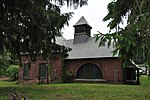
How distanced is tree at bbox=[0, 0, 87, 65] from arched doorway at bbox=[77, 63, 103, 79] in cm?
1201

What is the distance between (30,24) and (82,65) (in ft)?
47.4

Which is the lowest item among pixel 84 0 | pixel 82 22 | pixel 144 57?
pixel 144 57

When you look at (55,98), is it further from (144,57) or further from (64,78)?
(64,78)

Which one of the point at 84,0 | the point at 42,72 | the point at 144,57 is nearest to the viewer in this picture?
the point at 144,57

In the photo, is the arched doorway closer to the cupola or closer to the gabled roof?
the cupola

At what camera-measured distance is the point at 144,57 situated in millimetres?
5465

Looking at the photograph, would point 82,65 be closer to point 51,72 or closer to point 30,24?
point 51,72

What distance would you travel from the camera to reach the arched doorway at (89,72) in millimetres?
24266

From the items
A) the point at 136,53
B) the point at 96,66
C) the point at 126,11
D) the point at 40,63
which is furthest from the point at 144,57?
the point at 40,63

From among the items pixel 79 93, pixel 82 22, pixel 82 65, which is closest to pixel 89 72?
pixel 82 65

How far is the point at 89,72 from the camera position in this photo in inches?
972

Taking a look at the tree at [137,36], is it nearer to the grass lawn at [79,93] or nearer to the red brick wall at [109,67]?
the grass lawn at [79,93]

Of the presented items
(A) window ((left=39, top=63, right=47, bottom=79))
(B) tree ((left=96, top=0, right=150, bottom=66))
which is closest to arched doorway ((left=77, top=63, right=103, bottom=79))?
(A) window ((left=39, top=63, right=47, bottom=79))

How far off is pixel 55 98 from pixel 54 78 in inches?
612
